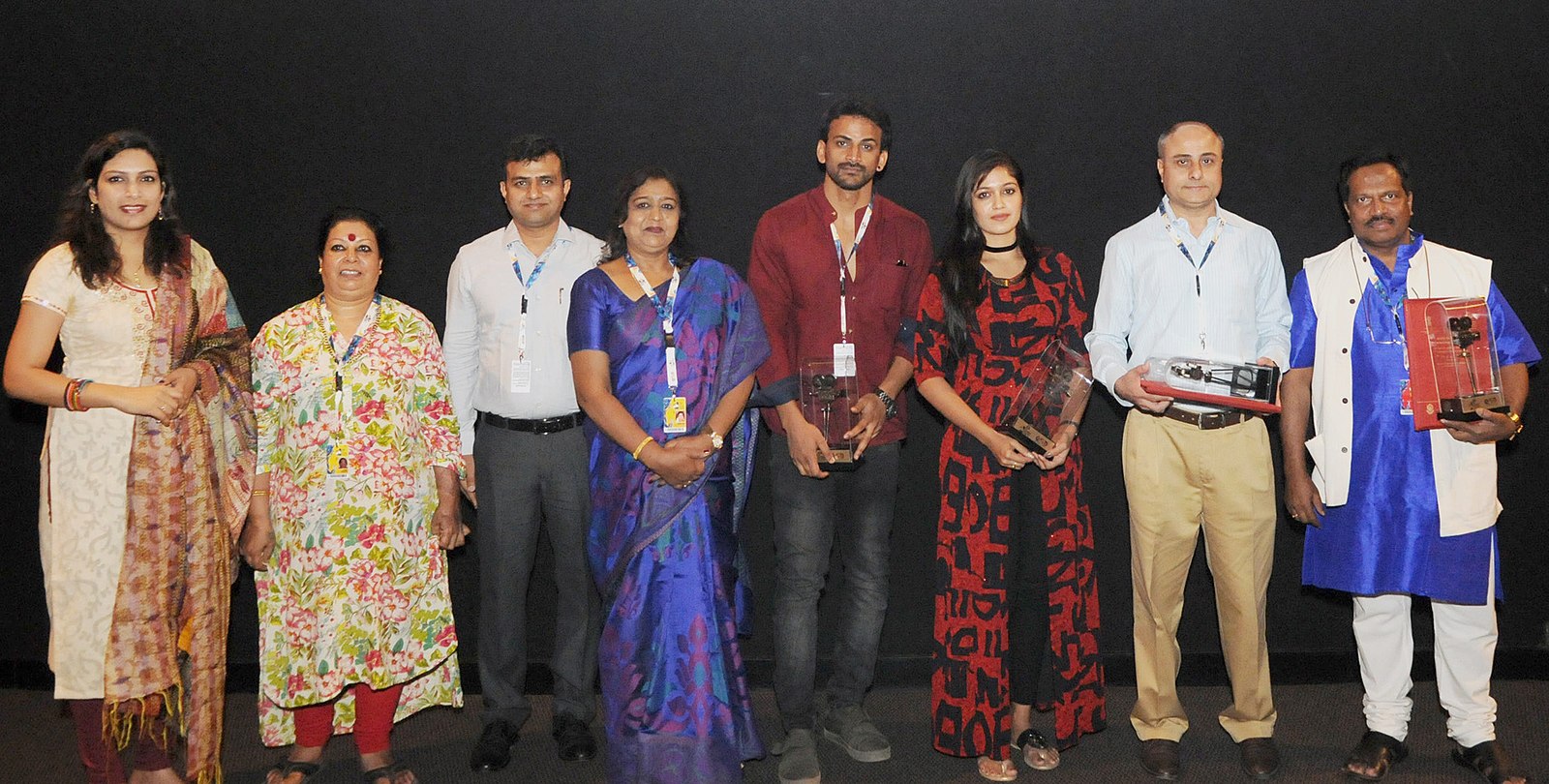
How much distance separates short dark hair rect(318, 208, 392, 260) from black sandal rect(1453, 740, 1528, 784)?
11.3ft

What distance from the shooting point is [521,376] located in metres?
3.51

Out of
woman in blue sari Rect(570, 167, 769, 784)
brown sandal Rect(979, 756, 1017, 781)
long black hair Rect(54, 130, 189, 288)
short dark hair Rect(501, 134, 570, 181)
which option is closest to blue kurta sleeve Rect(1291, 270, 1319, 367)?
brown sandal Rect(979, 756, 1017, 781)

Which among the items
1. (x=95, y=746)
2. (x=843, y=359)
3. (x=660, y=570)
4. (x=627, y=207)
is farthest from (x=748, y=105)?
(x=95, y=746)

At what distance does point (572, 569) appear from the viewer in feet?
11.8

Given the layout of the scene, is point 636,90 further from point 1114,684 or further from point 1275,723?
point 1275,723

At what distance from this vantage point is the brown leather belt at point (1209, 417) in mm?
3314

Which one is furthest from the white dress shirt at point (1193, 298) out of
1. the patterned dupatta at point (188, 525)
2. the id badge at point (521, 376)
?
the patterned dupatta at point (188, 525)

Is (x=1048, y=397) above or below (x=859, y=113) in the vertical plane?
below

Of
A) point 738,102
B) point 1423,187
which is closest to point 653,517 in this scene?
point 738,102

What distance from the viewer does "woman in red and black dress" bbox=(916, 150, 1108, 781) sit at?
328 centimetres

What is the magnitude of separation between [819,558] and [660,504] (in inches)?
23.5

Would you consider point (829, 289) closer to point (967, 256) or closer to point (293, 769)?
point (967, 256)

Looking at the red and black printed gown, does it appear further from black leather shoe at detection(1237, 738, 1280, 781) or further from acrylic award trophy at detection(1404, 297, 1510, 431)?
acrylic award trophy at detection(1404, 297, 1510, 431)

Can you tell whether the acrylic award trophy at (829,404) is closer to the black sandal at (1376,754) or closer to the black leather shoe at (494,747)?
the black leather shoe at (494,747)
